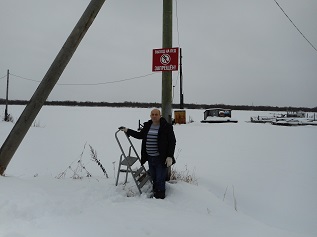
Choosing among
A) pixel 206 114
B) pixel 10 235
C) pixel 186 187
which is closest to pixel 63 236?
pixel 10 235

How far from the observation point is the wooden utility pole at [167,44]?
19.0 feet

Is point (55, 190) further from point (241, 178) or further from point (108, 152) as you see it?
point (108, 152)

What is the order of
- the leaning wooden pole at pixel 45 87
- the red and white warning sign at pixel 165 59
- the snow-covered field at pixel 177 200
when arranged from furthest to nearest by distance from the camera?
the red and white warning sign at pixel 165 59 → the leaning wooden pole at pixel 45 87 → the snow-covered field at pixel 177 200

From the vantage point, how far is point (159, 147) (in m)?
4.92

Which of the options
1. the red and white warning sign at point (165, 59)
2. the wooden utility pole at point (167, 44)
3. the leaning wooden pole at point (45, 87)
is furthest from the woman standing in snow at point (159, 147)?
the leaning wooden pole at point (45, 87)

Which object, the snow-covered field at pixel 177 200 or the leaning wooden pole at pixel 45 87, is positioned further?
the leaning wooden pole at pixel 45 87

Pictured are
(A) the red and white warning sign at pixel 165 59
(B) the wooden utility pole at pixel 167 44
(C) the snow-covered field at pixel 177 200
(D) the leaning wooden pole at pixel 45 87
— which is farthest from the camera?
(B) the wooden utility pole at pixel 167 44

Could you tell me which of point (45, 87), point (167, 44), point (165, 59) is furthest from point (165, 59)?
point (45, 87)

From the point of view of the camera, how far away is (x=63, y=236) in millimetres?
3137

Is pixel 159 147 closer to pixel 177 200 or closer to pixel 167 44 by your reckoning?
pixel 177 200

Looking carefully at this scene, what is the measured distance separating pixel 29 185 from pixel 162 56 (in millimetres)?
3308

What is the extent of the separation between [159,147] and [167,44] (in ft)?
7.02

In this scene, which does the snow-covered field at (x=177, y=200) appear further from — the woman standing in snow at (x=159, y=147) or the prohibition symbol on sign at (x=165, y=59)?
the prohibition symbol on sign at (x=165, y=59)

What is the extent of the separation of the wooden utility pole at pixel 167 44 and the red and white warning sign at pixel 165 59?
0.14 m
